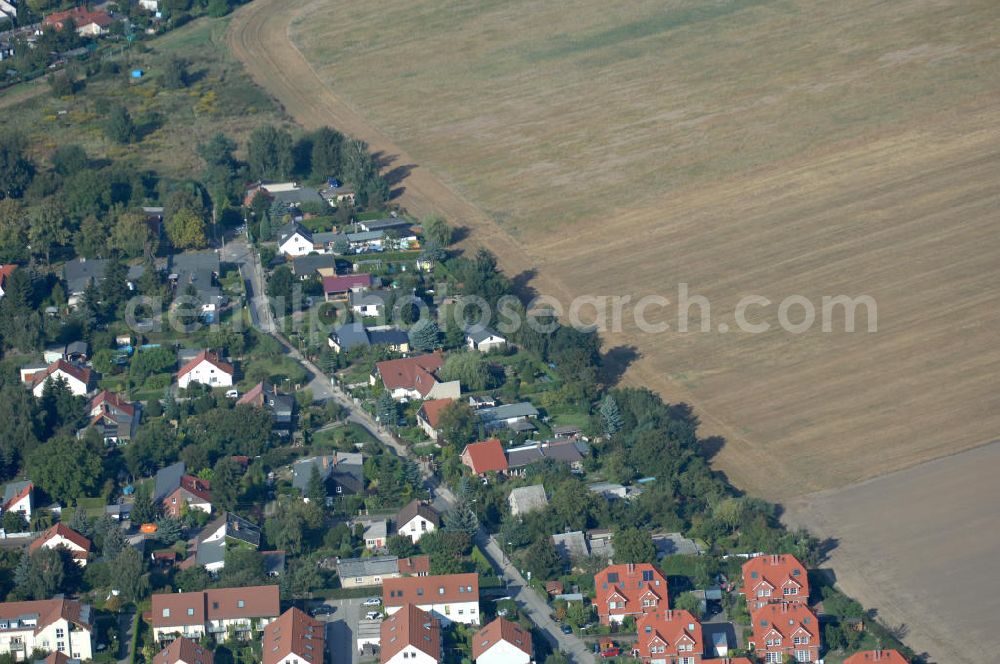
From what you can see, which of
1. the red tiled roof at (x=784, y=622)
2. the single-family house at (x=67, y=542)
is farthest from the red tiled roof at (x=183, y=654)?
the red tiled roof at (x=784, y=622)

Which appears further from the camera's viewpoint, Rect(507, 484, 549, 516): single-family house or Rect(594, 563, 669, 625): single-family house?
Rect(507, 484, 549, 516): single-family house

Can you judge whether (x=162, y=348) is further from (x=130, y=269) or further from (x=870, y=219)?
(x=870, y=219)

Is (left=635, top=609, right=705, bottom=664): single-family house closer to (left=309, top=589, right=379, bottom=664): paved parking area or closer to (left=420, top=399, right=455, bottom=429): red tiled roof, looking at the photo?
(left=309, top=589, right=379, bottom=664): paved parking area

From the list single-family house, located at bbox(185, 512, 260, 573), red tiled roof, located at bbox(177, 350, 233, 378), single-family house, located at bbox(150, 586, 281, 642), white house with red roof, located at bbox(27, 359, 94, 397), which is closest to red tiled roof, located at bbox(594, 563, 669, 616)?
single-family house, located at bbox(150, 586, 281, 642)

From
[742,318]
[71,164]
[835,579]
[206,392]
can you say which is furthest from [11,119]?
[835,579]

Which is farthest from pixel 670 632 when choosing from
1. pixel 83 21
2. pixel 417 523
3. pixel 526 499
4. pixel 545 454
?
pixel 83 21

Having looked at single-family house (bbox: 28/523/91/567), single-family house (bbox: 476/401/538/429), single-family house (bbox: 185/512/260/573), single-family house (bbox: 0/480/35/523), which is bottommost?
single-family house (bbox: 476/401/538/429)

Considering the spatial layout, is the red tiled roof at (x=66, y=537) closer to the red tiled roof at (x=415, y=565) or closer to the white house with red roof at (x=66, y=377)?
the red tiled roof at (x=415, y=565)
